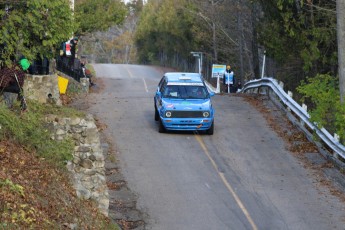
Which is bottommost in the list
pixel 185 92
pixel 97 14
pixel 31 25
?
pixel 185 92

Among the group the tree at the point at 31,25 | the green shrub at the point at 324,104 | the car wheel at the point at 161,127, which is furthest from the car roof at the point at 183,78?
the tree at the point at 31,25

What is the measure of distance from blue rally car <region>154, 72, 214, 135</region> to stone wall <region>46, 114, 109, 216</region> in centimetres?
802

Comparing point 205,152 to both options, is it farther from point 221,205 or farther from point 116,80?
point 116,80

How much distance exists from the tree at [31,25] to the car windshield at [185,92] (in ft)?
17.7

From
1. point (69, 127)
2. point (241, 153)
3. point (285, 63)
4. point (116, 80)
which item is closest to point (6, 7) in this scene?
point (69, 127)

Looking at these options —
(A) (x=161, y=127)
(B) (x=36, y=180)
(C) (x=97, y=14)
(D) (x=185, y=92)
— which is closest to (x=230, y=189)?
(A) (x=161, y=127)

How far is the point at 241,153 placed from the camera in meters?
→ 20.4

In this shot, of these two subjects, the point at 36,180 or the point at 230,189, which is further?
the point at 230,189

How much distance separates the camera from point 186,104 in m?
22.0

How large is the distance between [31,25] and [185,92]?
7.33 meters

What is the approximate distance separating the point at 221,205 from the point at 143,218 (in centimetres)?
194

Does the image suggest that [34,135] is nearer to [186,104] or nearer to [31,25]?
[31,25]

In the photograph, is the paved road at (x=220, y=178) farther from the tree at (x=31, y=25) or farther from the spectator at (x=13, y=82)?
the tree at (x=31, y=25)

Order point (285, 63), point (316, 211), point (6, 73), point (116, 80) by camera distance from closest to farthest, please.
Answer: point (6, 73)
point (316, 211)
point (285, 63)
point (116, 80)
